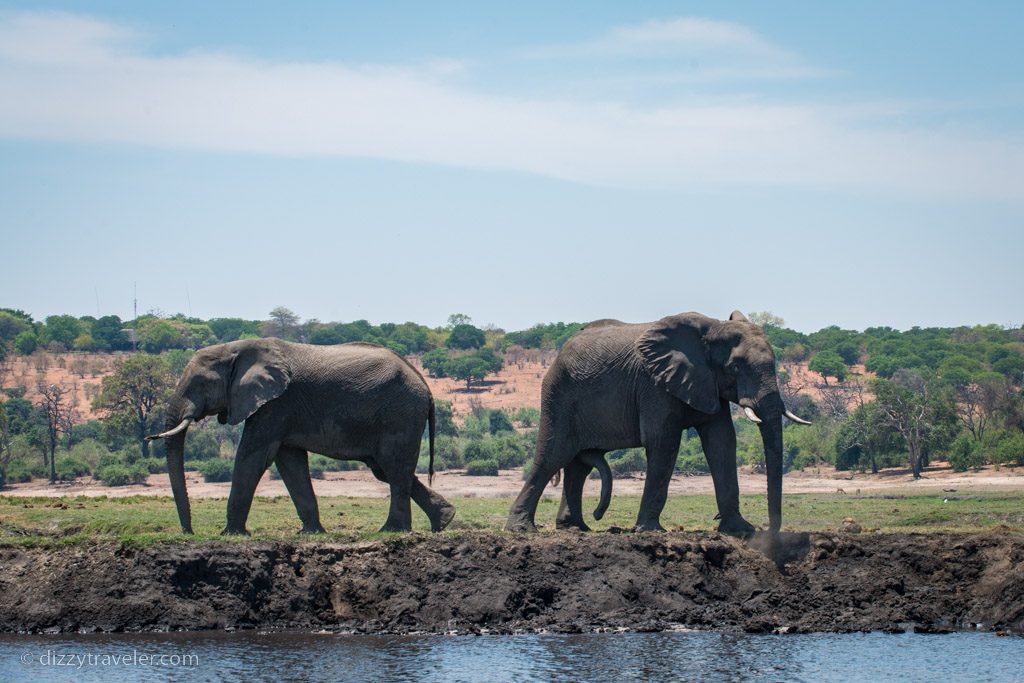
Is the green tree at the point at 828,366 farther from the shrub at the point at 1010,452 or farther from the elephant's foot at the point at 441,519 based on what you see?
the elephant's foot at the point at 441,519

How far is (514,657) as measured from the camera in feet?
67.1

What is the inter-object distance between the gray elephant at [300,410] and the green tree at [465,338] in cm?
7209

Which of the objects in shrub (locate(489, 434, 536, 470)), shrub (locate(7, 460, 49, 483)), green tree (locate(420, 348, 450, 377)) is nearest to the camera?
shrub (locate(7, 460, 49, 483))

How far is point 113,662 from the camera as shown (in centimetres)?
2003

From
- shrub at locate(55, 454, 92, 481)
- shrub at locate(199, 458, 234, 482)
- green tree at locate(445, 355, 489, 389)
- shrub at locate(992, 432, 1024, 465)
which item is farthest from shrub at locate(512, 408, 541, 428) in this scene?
shrub at locate(992, 432, 1024, 465)

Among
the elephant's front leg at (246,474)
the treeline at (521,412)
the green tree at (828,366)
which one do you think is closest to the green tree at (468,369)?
the treeline at (521,412)

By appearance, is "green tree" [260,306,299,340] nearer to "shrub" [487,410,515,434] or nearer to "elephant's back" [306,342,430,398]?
"shrub" [487,410,515,434]

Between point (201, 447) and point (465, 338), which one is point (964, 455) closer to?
point (201, 447)

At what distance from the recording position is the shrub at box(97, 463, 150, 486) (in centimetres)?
4778

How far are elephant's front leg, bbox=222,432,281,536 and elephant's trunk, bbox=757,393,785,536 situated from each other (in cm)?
729

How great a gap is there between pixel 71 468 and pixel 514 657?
33121 mm

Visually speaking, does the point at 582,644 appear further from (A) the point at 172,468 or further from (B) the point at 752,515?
(B) the point at 752,515

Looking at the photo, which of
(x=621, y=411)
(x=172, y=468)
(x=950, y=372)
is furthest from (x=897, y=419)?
(x=172, y=468)

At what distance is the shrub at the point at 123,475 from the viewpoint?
47.8 m
